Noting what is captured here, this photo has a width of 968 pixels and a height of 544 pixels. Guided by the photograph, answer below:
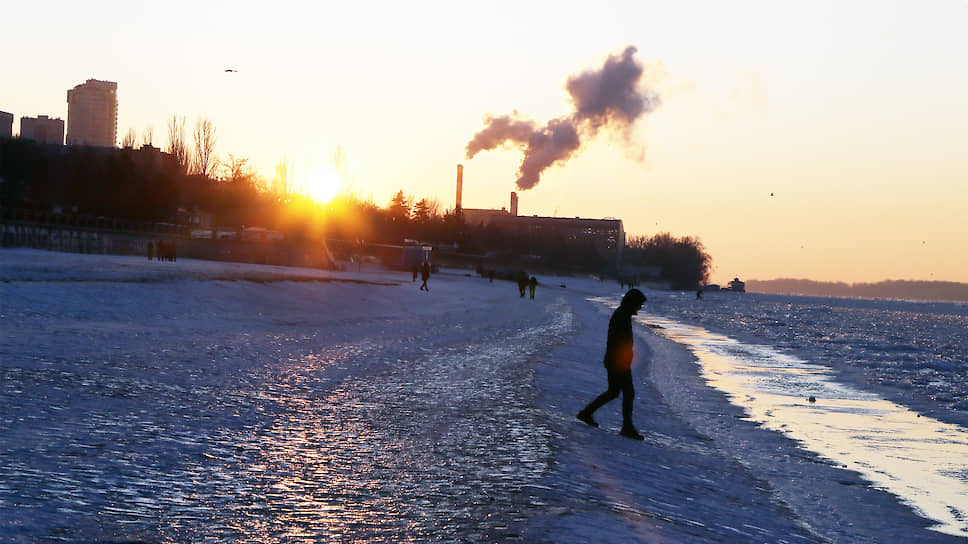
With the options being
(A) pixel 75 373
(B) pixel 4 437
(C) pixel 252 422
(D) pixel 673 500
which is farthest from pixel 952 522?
(A) pixel 75 373

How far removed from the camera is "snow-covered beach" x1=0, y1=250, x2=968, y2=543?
23.9ft

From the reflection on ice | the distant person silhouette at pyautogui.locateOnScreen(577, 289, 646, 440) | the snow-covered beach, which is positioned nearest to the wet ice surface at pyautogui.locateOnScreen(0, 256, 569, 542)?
the snow-covered beach

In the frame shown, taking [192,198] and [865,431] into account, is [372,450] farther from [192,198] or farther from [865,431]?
[192,198]

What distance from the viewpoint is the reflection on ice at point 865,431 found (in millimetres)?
11461

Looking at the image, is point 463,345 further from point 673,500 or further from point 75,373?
point 673,500

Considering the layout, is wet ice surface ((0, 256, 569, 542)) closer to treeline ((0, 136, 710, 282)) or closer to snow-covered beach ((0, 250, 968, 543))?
snow-covered beach ((0, 250, 968, 543))

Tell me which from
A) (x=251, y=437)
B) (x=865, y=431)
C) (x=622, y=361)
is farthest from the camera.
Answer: (x=865, y=431)

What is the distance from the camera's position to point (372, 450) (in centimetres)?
1014

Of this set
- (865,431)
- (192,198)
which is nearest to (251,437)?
(865,431)

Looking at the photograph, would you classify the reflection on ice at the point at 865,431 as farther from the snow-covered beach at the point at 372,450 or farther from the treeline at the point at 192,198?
the treeline at the point at 192,198

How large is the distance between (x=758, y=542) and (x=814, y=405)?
13.0 meters

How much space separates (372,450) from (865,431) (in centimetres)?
1033

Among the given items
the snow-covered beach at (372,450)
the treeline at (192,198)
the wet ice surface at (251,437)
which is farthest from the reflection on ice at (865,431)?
the treeline at (192,198)

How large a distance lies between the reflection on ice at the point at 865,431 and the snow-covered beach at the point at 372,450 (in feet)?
0.73
